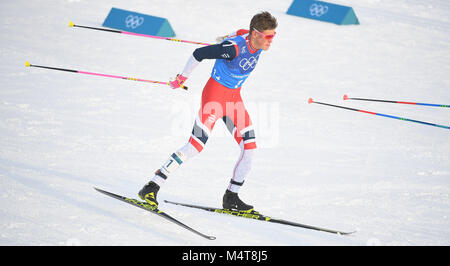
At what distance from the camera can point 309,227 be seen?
489 centimetres

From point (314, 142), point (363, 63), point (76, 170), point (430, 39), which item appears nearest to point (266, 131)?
point (314, 142)

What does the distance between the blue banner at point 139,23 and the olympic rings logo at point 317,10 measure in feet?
14.1

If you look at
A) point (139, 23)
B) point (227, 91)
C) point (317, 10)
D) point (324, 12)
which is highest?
point (317, 10)

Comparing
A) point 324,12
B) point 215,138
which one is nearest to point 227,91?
point 215,138

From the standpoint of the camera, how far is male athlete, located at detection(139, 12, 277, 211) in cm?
461

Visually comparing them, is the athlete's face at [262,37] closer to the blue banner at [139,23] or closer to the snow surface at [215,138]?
the snow surface at [215,138]

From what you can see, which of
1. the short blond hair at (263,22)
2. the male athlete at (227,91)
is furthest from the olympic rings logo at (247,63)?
the short blond hair at (263,22)

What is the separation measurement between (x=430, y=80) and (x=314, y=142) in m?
4.18

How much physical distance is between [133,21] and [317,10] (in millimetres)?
5074

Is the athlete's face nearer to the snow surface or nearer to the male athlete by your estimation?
the male athlete

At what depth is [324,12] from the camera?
1404cm

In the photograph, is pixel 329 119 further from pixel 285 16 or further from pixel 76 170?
pixel 285 16

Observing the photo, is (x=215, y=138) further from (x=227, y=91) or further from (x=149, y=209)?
(x=149, y=209)

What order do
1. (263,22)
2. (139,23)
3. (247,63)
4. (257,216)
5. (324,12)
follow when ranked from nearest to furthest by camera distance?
(263,22) < (247,63) < (257,216) < (139,23) < (324,12)
